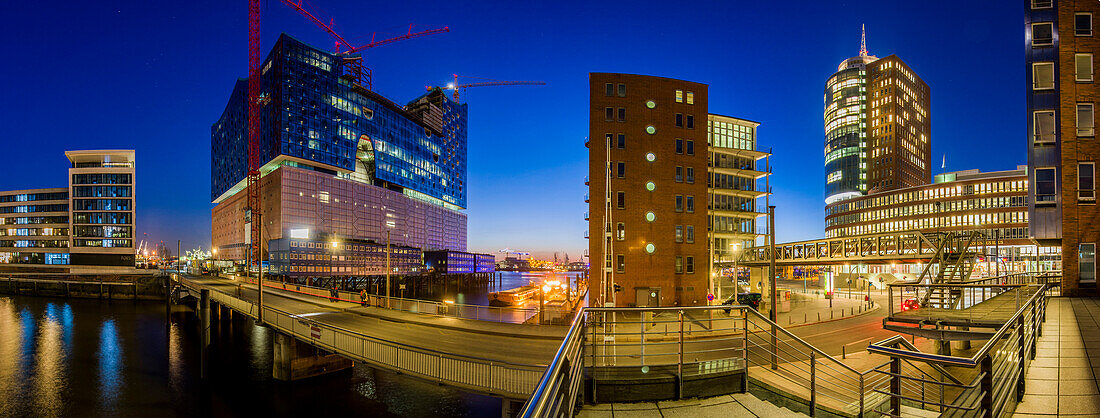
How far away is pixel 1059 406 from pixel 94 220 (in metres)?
149

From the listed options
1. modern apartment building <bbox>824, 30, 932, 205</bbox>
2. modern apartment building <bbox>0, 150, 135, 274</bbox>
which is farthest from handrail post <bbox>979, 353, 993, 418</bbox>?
modern apartment building <bbox>824, 30, 932, 205</bbox>

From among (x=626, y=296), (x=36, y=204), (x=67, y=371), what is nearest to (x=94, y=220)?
(x=36, y=204)

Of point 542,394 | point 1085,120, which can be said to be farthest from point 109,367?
point 1085,120

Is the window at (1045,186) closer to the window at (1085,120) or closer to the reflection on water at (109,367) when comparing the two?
the window at (1085,120)

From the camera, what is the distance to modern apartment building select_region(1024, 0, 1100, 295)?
71.7 feet

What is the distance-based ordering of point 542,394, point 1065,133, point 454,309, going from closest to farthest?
point 542,394
point 1065,133
point 454,309

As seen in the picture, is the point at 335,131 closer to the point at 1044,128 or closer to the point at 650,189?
the point at 650,189

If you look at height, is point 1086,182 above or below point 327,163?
below

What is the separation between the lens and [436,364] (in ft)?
51.9

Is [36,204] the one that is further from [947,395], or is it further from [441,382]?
[947,395]

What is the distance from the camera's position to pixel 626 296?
4041 centimetres

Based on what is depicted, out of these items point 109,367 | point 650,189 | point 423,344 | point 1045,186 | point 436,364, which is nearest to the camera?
point 436,364

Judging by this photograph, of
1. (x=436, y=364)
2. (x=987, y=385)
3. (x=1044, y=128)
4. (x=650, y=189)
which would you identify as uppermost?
(x=1044, y=128)

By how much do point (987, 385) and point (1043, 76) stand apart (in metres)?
29.4
